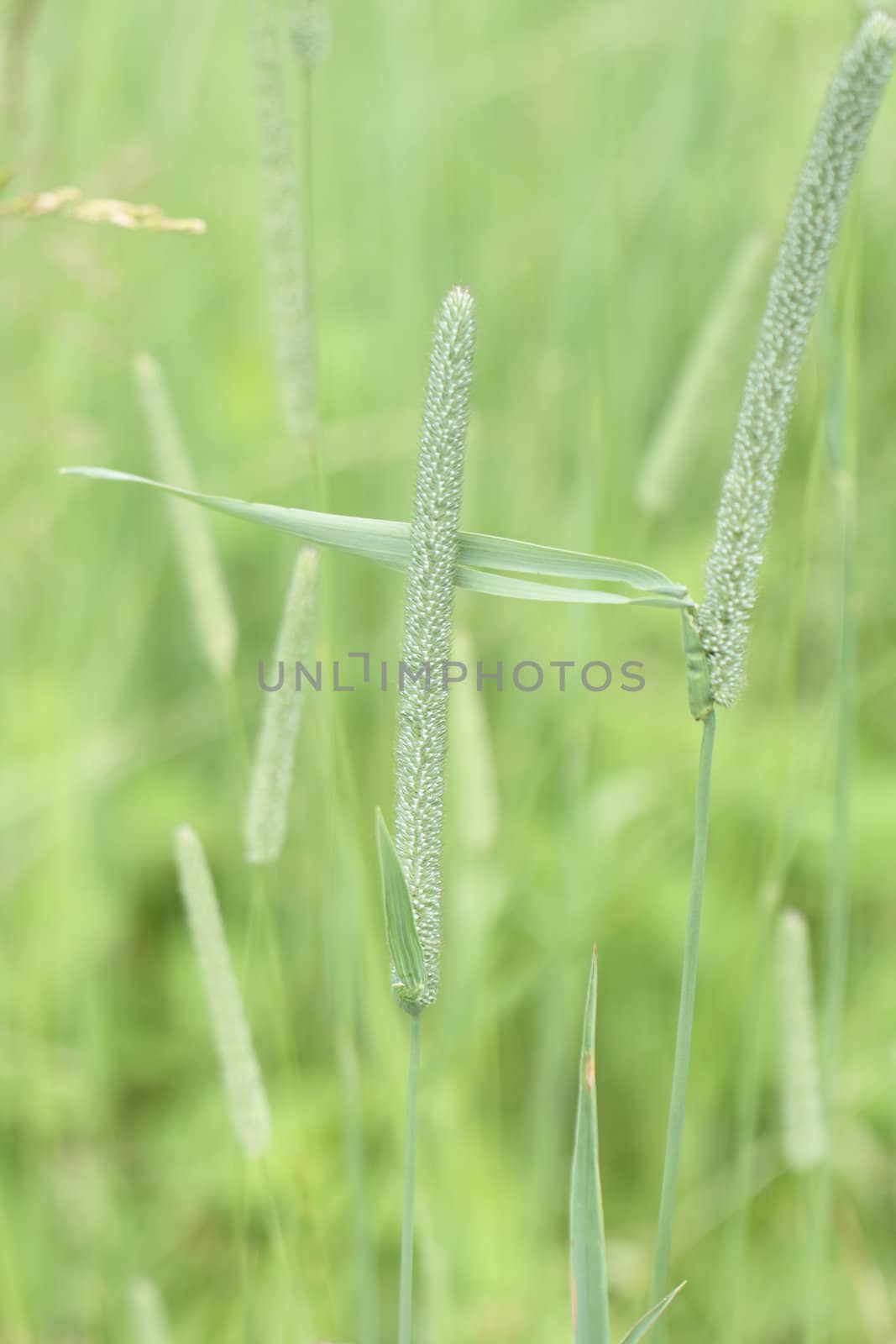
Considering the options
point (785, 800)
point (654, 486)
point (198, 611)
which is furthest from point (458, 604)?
point (785, 800)

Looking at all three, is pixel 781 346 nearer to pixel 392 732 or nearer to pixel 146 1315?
pixel 146 1315

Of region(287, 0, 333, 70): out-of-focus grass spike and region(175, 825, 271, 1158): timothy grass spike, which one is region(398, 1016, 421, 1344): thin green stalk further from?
region(287, 0, 333, 70): out-of-focus grass spike

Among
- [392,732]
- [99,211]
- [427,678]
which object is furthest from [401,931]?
[392,732]

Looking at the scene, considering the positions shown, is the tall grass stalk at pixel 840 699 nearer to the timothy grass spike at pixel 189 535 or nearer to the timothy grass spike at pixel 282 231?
the timothy grass spike at pixel 282 231

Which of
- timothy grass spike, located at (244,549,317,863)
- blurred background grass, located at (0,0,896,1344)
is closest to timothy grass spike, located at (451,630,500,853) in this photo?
blurred background grass, located at (0,0,896,1344)

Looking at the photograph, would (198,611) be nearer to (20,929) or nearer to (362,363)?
(20,929)

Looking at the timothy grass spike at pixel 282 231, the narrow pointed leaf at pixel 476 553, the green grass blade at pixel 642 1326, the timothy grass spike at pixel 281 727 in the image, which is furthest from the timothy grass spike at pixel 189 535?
the green grass blade at pixel 642 1326
